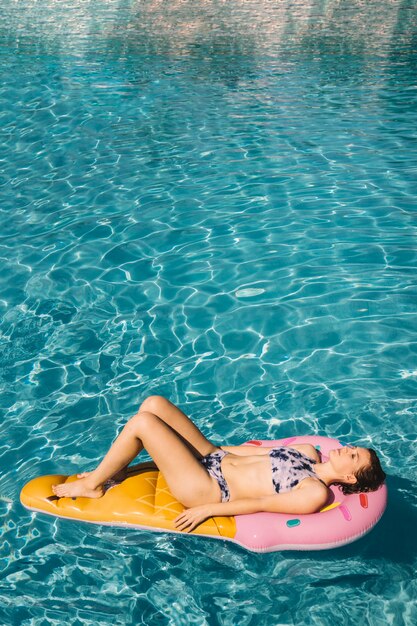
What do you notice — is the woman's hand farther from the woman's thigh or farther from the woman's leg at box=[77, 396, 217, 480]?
the woman's leg at box=[77, 396, 217, 480]

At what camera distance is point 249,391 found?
4977 millimetres

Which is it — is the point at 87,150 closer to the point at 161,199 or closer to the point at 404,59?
the point at 161,199

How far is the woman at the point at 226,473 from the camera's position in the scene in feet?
11.8

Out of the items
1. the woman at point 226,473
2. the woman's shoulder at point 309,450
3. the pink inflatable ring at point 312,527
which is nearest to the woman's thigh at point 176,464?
the woman at point 226,473

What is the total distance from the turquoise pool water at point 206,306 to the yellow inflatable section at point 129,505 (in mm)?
153

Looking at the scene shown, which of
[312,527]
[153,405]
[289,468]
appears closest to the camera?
[312,527]

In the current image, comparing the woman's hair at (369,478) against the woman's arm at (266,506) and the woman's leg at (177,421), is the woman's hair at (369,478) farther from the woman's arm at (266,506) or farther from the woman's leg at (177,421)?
the woman's leg at (177,421)

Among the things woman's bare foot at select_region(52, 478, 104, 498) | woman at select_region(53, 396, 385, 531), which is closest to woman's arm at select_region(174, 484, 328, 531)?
woman at select_region(53, 396, 385, 531)

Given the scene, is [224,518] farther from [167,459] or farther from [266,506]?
[167,459]

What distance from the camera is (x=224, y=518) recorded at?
3617 millimetres

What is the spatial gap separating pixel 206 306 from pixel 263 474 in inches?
93.6

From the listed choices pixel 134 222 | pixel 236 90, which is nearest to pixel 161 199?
pixel 134 222

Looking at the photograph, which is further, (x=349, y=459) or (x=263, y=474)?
(x=263, y=474)

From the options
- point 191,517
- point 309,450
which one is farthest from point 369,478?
point 191,517
